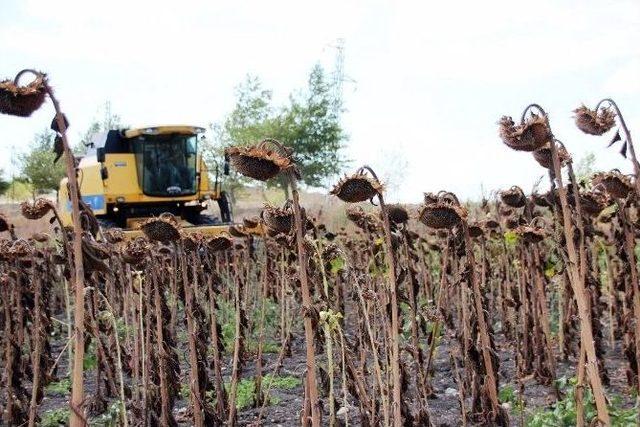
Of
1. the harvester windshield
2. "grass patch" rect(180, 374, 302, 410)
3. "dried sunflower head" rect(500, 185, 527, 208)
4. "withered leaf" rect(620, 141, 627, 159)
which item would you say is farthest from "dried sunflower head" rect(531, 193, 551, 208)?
the harvester windshield

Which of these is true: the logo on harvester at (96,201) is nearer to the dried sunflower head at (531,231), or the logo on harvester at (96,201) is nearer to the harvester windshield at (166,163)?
the harvester windshield at (166,163)

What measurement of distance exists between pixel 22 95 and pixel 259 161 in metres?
0.91

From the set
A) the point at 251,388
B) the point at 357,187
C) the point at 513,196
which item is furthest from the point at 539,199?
the point at 251,388

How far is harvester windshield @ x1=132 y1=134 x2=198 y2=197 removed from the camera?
1959 cm

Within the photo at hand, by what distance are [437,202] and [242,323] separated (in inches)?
108

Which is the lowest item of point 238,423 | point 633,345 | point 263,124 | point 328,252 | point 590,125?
point 238,423

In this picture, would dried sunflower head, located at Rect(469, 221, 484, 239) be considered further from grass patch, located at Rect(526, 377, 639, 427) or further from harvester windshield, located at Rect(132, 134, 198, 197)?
harvester windshield, located at Rect(132, 134, 198, 197)

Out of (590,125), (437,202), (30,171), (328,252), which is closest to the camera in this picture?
(590,125)

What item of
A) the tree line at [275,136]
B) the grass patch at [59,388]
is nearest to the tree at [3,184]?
the tree line at [275,136]

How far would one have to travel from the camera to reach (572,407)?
3936 mm

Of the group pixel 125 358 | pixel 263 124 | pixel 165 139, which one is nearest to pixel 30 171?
pixel 263 124

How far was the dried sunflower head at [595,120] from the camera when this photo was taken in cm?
358

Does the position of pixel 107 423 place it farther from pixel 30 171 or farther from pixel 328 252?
pixel 30 171

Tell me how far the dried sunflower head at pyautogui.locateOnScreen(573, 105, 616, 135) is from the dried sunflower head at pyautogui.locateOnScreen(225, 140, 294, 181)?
1412mm
